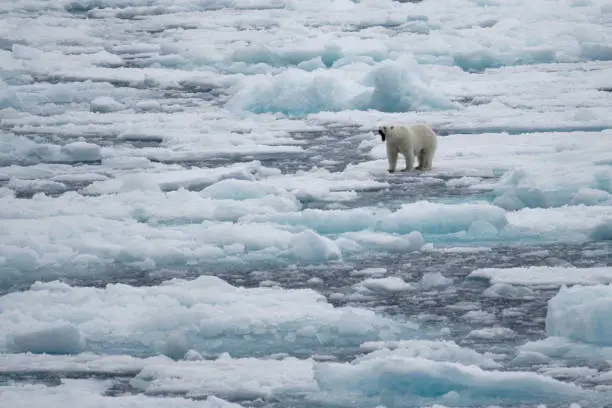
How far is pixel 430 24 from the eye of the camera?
854 inches

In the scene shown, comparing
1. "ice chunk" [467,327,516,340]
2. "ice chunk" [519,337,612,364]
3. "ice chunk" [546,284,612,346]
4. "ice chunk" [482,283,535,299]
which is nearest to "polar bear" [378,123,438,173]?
"ice chunk" [482,283,535,299]

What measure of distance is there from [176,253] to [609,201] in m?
2.87

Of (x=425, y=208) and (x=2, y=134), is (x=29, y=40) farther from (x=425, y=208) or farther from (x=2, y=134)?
(x=425, y=208)

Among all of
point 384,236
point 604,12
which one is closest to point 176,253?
point 384,236

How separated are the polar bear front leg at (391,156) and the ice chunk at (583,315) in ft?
13.5

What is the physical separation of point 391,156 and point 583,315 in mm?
4444

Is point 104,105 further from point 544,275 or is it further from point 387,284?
point 544,275

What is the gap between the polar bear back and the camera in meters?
9.39

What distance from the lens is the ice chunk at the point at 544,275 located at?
640cm

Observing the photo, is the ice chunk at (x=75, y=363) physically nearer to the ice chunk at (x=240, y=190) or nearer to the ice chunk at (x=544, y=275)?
the ice chunk at (x=544, y=275)

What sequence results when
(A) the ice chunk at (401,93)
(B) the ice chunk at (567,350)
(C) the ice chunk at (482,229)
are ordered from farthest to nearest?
(A) the ice chunk at (401,93), (C) the ice chunk at (482,229), (B) the ice chunk at (567,350)

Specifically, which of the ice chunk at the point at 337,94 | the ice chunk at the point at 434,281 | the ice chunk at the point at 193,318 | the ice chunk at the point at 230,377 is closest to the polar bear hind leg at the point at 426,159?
the ice chunk at the point at 434,281

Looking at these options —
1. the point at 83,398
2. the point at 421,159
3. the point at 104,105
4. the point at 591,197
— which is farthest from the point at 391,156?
the point at 104,105

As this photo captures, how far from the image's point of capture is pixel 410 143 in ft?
31.2
